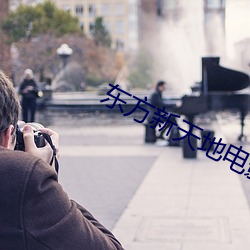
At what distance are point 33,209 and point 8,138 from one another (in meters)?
0.29

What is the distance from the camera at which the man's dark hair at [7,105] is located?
193 centimetres

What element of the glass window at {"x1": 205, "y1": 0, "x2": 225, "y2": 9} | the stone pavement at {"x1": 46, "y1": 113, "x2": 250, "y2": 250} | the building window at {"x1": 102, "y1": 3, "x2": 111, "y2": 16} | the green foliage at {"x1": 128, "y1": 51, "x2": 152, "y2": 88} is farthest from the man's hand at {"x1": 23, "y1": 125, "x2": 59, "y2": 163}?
the building window at {"x1": 102, "y1": 3, "x2": 111, "y2": 16}

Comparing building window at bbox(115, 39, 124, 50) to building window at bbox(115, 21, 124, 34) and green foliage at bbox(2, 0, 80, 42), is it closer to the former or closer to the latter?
building window at bbox(115, 21, 124, 34)

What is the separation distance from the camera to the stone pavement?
20.5 feet

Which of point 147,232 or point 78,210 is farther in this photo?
point 147,232

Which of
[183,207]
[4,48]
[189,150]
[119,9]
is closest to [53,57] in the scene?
[4,48]

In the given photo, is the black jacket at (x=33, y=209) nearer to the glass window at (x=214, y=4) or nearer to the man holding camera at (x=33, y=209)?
the man holding camera at (x=33, y=209)

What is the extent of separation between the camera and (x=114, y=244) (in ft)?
6.69

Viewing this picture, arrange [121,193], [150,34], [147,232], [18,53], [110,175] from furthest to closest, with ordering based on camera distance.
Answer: [150,34] → [18,53] → [110,175] → [121,193] → [147,232]

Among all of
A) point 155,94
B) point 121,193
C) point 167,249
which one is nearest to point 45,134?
point 167,249

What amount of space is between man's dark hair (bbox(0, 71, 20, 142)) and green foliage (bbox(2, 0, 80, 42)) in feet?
149

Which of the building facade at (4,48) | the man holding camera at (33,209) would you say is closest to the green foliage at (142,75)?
the building facade at (4,48)

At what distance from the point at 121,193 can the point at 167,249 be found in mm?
2930

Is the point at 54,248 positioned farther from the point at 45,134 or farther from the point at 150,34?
the point at 150,34
